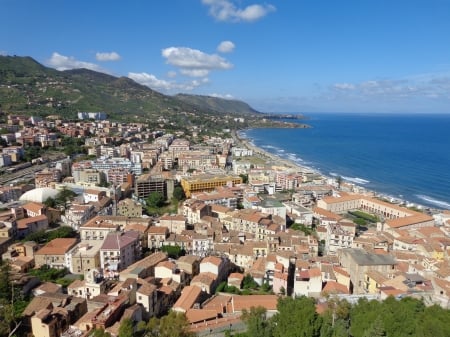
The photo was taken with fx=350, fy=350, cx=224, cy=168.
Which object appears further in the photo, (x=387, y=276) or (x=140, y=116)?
(x=140, y=116)

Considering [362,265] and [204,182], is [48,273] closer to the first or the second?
[362,265]

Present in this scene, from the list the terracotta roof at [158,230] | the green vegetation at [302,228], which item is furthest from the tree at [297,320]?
the green vegetation at [302,228]

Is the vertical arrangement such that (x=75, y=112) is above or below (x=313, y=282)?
above

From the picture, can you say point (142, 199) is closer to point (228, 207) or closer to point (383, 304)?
point (228, 207)

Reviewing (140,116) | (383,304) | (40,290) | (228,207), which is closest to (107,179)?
(228,207)

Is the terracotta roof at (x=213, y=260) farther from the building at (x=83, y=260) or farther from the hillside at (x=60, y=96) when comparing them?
the hillside at (x=60, y=96)

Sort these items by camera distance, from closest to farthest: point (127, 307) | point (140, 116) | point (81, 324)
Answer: point (81, 324), point (127, 307), point (140, 116)
